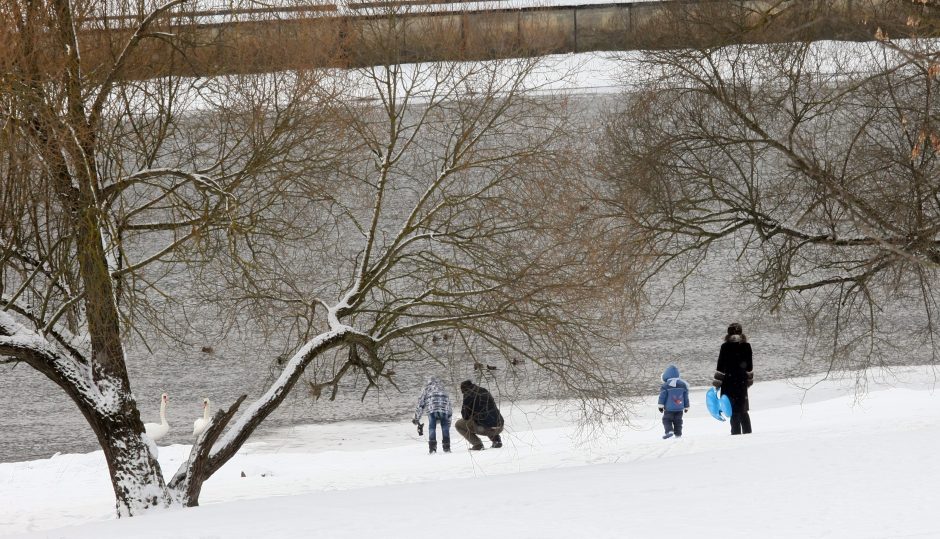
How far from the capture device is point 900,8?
12.3 meters

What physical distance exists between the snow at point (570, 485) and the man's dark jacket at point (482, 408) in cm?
40

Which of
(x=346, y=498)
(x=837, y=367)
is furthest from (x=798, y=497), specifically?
(x=837, y=367)

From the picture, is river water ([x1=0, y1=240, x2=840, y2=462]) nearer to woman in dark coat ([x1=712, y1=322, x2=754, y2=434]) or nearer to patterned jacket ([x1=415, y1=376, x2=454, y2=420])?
patterned jacket ([x1=415, y1=376, x2=454, y2=420])

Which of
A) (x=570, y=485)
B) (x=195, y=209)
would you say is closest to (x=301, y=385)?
(x=195, y=209)

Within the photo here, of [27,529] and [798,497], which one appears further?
[27,529]

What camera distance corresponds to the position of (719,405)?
13.9m

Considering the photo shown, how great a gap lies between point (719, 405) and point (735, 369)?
0.88 meters

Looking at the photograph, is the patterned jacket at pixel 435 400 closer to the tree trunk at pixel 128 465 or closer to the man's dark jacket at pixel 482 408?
the man's dark jacket at pixel 482 408

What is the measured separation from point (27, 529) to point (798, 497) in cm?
760

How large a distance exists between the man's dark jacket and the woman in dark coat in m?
2.73

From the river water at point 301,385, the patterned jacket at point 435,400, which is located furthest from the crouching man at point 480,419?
the river water at point 301,385

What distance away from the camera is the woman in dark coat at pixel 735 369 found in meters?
13.2

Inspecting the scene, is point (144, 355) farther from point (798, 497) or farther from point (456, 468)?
point (798, 497)

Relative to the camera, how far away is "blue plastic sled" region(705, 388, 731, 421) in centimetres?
1341
